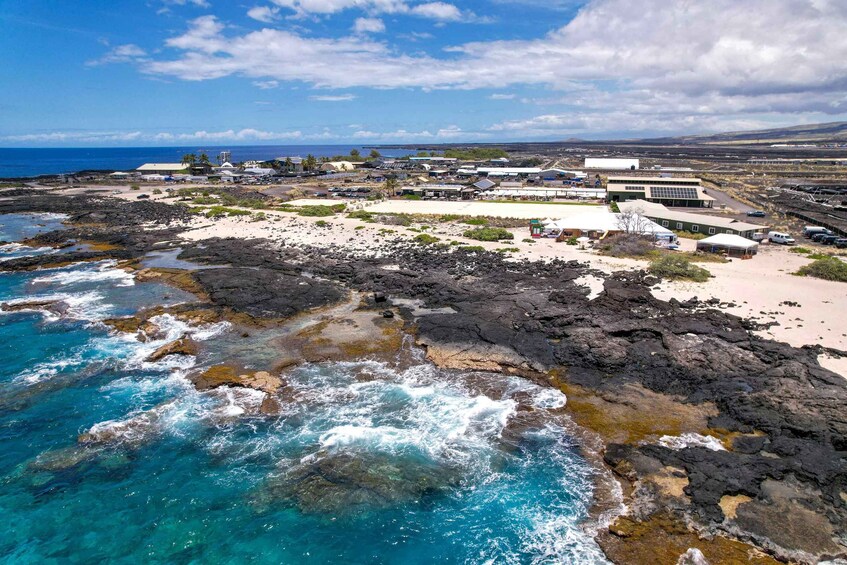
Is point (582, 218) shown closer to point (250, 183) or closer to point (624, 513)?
point (624, 513)

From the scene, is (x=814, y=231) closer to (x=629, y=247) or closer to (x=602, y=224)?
(x=602, y=224)

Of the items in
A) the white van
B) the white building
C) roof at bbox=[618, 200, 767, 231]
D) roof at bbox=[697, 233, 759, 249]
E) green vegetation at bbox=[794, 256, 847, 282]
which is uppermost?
the white building

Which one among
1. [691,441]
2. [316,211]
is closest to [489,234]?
[316,211]

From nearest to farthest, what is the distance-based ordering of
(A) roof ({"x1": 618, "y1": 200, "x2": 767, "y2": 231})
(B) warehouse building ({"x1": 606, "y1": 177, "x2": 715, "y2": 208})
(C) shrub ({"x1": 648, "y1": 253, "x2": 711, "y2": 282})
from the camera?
(C) shrub ({"x1": 648, "y1": 253, "x2": 711, "y2": 282}) < (A) roof ({"x1": 618, "y1": 200, "x2": 767, "y2": 231}) < (B) warehouse building ({"x1": 606, "y1": 177, "x2": 715, "y2": 208})

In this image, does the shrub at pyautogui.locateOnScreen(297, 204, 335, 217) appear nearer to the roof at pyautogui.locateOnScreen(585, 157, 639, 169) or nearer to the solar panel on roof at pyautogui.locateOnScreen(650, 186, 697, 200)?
the solar panel on roof at pyautogui.locateOnScreen(650, 186, 697, 200)

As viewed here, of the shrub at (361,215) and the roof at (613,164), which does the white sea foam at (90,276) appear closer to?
the shrub at (361,215)

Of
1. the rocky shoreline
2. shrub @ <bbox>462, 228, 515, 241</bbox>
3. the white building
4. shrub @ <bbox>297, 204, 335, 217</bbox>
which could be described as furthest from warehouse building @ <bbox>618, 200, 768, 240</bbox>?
the white building
